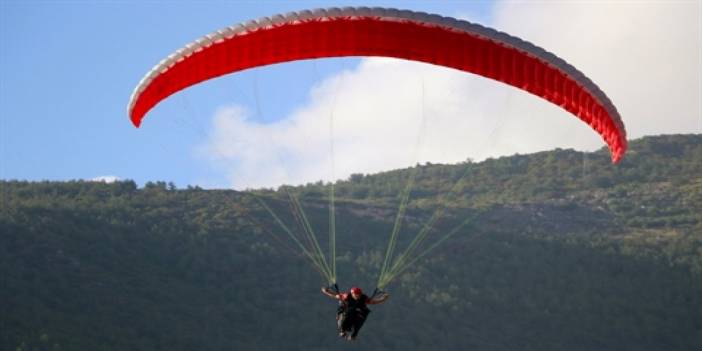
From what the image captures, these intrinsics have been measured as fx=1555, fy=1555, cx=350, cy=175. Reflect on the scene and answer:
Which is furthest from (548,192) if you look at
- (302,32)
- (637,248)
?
(302,32)

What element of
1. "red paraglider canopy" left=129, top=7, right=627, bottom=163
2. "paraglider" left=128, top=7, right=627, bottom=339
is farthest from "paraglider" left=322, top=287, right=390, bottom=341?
"red paraglider canopy" left=129, top=7, right=627, bottom=163

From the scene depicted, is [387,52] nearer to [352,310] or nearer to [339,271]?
[352,310]

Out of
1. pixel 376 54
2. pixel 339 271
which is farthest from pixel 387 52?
pixel 339 271

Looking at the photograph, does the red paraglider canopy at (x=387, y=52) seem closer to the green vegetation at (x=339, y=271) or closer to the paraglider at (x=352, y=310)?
the paraglider at (x=352, y=310)

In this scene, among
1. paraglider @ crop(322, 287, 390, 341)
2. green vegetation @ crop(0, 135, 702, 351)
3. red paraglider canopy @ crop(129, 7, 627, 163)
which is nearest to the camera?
red paraglider canopy @ crop(129, 7, 627, 163)

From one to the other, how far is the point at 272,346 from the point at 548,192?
34512 millimetres

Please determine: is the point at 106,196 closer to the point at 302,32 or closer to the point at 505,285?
the point at 505,285

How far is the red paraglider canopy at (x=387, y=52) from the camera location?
88.5 feet

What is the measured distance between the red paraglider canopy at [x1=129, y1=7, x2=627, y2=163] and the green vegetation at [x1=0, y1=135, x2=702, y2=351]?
30869mm

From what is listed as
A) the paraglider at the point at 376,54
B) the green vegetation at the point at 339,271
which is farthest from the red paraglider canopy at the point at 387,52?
the green vegetation at the point at 339,271

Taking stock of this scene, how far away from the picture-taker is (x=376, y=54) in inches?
1112

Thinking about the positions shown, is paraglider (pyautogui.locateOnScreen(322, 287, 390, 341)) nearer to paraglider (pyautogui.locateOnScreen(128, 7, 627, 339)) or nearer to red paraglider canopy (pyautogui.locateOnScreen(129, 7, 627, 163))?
paraglider (pyautogui.locateOnScreen(128, 7, 627, 339))

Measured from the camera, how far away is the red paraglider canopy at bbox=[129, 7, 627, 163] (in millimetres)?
26969

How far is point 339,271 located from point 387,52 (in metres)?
47.4
